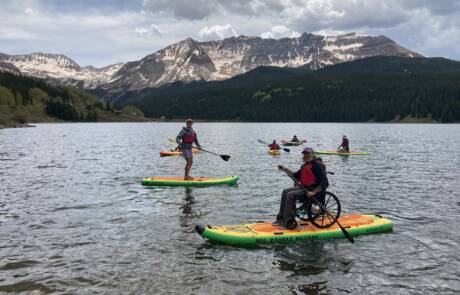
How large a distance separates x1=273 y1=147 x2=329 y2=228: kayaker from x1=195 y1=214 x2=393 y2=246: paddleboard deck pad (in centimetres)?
54

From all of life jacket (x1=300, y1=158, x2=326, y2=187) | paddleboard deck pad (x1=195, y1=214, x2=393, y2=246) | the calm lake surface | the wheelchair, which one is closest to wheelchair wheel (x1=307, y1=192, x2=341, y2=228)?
the wheelchair

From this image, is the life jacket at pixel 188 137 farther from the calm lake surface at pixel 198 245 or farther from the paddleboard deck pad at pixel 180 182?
the calm lake surface at pixel 198 245

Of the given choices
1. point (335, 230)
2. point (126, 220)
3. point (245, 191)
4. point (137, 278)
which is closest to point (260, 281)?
point (137, 278)

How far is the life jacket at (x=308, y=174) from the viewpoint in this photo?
52.7 feet

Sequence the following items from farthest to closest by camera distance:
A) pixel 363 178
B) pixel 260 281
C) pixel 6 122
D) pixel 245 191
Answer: pixel 6 122, pixel 363 178, pixel 245 191, pixel 260 281

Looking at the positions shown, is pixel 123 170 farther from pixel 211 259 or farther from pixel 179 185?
pixel 211 259

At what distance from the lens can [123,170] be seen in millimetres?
36969

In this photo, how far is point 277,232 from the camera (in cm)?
1531

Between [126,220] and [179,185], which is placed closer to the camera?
[126,220]

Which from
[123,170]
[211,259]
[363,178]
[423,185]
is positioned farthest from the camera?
[123,170]

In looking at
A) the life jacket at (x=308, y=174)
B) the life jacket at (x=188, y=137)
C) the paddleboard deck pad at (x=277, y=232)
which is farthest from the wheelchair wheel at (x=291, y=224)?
the life jacket at (x=188, y=137)

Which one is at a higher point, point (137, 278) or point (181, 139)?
point (181, 139)

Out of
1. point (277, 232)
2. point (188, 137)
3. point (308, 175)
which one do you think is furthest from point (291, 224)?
point (188, 137)

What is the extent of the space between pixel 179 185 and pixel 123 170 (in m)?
11.4
